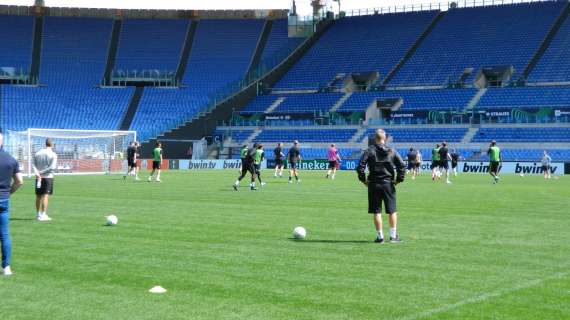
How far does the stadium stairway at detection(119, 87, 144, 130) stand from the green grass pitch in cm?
5061

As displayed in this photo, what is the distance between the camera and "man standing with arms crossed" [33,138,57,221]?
17406 mm

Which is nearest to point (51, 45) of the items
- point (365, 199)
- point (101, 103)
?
point (101, 103)

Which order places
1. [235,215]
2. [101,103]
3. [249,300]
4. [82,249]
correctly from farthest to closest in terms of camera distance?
1. [101,103]
2. [235,215]
3. [82,249]
4. [249,300]

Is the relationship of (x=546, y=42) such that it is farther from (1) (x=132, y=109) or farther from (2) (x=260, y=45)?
(1) (x=132, y=109)

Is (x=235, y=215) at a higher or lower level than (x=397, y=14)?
lower

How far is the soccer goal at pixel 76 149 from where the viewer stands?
46.5 metres

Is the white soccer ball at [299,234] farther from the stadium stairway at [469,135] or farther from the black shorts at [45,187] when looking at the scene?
the stadium stairway at [469,135]

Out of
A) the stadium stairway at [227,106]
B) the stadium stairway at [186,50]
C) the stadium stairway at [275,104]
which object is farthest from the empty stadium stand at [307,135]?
the stadium stairway at [186,50]

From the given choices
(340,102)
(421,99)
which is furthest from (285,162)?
(421,99)

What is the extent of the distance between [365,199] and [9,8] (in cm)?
6620

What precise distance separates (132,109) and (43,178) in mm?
55684

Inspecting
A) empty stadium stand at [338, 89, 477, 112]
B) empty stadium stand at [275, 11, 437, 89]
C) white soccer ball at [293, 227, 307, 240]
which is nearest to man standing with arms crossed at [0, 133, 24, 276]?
white soccer ball at [293, 227, 307, 240]

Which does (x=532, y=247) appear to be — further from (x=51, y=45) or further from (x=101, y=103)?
(x=51, y=45)

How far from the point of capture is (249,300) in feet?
28.3
